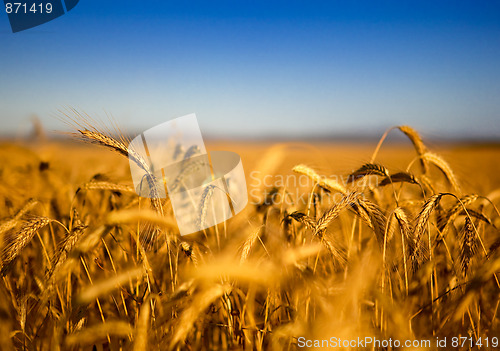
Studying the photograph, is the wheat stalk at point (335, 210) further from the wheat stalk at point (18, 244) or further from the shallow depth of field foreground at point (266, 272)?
the wheat stalk at point (18, 244)

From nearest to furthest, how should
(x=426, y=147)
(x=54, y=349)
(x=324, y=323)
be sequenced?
(x=324, y=323)
(x=54, y=349)
(x=426, y=147)

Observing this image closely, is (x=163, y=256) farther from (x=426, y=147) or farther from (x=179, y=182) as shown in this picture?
(x=426, y=147)

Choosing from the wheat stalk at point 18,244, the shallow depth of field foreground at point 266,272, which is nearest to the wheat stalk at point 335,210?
the shallow depth of field foreground at point 266,272

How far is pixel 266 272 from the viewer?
1238 millimetres

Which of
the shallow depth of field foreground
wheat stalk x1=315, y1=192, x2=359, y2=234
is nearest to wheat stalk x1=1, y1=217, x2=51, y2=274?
the shallow depth of field foreground

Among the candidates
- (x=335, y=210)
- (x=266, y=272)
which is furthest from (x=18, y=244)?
(x=335, y=210)

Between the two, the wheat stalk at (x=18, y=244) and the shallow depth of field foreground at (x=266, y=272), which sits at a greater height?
the wheat stalk at (x=18, y=244)

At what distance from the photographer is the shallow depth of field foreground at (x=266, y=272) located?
4.29ft

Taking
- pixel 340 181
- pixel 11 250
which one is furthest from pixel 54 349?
pixel 340 181

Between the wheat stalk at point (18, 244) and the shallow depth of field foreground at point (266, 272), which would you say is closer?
the shallow depth of field foreground at point (266, 272)

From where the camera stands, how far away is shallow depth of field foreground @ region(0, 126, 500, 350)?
51.5 inches

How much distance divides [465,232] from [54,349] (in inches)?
83.2

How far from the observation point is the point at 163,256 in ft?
7.61

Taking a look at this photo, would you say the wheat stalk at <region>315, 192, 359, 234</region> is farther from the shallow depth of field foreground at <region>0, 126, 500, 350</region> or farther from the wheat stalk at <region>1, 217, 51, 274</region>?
the wheat stalk at <region>1, 217, 51, 274</region>
